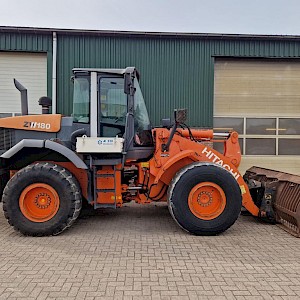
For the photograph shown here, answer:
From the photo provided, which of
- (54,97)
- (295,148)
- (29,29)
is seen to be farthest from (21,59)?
(295,148)

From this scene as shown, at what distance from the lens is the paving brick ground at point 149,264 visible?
3824 mm

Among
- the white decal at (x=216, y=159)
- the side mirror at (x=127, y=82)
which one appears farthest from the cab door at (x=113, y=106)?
the white decal at (x=216, y=159)

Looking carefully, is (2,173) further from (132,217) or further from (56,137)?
(132,217)

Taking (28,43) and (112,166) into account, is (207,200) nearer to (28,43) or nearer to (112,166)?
(112,166)

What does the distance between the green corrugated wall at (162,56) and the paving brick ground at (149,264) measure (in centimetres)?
558

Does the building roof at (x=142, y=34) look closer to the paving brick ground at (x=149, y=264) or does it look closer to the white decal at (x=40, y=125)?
the white decal at (x=40, y=125)

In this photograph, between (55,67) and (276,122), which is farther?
(276,122)

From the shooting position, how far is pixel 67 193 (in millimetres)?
5832

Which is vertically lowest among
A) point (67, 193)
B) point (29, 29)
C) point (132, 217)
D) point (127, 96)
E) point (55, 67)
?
point (132, 217)

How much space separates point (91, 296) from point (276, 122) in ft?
32.9

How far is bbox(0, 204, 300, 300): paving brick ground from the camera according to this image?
3824 mm

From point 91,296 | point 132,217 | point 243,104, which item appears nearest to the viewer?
point 91,296

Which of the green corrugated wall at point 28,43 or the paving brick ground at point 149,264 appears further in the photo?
the green corrugated wall at point 28,43

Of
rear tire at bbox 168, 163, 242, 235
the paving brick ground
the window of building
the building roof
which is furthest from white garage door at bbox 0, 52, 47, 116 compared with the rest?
rear tire at bbox 168, 163, 242, 235
